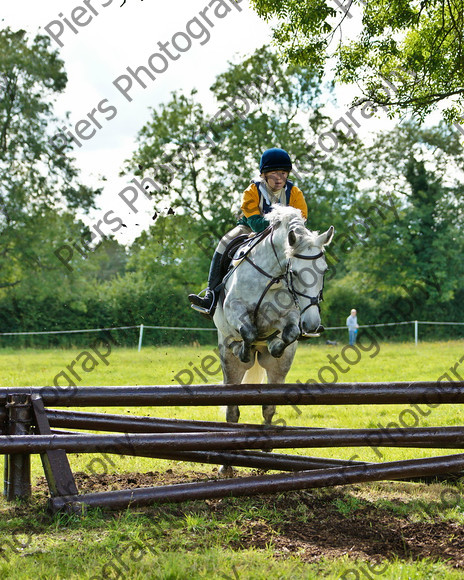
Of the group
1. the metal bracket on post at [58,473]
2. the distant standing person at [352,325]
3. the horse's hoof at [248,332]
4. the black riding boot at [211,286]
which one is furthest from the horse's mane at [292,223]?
the distant standing person at [352,325]

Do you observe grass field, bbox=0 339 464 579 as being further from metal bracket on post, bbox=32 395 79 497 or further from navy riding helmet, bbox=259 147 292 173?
navy riding helmet, bbox=259 147 292 173

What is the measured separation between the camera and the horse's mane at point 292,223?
4.29 metres

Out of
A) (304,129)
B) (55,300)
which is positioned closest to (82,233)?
(55,300)

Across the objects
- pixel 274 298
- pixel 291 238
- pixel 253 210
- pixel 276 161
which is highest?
pixel 276 161

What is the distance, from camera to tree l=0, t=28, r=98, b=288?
24203 mm

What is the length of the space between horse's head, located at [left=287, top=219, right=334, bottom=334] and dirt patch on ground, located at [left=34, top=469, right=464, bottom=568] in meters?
1.18

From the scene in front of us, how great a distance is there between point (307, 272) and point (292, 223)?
524mm

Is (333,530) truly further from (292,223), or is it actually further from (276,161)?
(276,161)

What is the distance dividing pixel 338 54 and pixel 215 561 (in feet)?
29.2

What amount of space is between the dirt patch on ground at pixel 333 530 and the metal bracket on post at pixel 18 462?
322 millimetres

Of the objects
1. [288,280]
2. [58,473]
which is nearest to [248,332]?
[288,280]

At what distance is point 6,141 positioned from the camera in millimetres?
24453

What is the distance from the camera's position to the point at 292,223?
4559mm

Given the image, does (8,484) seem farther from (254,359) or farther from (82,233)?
(82,233)
